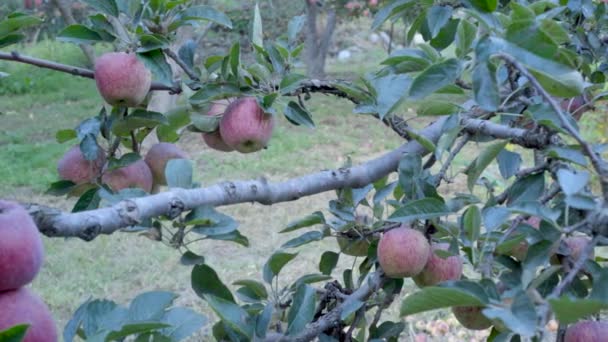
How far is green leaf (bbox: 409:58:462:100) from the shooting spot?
700 mm

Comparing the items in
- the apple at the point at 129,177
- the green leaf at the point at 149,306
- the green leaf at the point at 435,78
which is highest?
the green leaf at the point at 435,78

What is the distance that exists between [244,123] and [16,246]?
579 mm

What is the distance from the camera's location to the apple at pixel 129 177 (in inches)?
42.6

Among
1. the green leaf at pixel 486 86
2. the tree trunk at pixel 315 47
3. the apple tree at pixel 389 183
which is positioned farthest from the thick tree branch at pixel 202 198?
the tree trunk at pixel 315 47

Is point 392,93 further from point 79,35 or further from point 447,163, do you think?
point 79,35

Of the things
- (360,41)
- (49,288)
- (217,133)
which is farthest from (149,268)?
(360,41)

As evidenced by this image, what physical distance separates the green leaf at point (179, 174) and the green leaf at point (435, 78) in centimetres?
36

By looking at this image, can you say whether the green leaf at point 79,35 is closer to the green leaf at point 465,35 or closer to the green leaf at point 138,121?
the green leaf at point 138,121

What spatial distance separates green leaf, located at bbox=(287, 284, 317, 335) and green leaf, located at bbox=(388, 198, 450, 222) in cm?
19

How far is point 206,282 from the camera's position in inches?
38.0

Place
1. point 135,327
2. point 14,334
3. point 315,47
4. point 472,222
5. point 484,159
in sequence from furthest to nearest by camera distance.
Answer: point 315,47 → point 484,159 → point 472,222 → point 135,327 → point 14,334

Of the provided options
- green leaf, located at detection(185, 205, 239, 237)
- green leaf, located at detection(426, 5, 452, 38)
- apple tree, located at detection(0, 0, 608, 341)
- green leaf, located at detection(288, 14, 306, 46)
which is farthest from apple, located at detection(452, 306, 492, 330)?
green leaf, located at detection(288, 14, 306, 46)

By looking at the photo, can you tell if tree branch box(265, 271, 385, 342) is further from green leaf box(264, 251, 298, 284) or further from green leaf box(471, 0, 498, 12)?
green leaf box(471, 0, 498, 12)

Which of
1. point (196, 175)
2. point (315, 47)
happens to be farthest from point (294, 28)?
point (315, 47)
